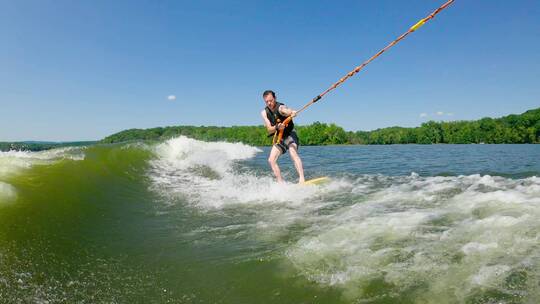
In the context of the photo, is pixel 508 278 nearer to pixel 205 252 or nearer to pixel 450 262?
pixel 450 262

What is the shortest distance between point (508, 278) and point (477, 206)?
261 cm

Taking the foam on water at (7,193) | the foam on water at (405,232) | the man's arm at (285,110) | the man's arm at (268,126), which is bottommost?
the foam on water at (405,232)

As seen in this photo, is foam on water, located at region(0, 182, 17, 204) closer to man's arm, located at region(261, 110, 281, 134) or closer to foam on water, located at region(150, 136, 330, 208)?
foam on water, located at region(150, 136, 330, 208)

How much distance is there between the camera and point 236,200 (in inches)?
269

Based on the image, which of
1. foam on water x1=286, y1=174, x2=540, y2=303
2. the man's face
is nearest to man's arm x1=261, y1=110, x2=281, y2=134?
the man's face

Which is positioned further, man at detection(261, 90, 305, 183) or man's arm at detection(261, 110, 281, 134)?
man's arm at detection(261, 110, 281, 134)

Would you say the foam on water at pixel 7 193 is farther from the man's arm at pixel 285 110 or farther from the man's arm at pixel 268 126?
the man's arm at pixel 285 110

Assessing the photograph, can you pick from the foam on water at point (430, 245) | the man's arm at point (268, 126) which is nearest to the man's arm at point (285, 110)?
the man's arm at point (268, 126)

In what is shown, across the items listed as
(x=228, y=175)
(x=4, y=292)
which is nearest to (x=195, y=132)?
(x=228, y=175)

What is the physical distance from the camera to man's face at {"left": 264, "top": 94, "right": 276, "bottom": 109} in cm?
889

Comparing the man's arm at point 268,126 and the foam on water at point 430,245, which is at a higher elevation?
the man's arm at point 268,126

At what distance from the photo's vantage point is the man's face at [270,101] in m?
8.89

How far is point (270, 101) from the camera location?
8914mm

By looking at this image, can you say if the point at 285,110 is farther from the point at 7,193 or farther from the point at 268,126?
the point at 7,193
